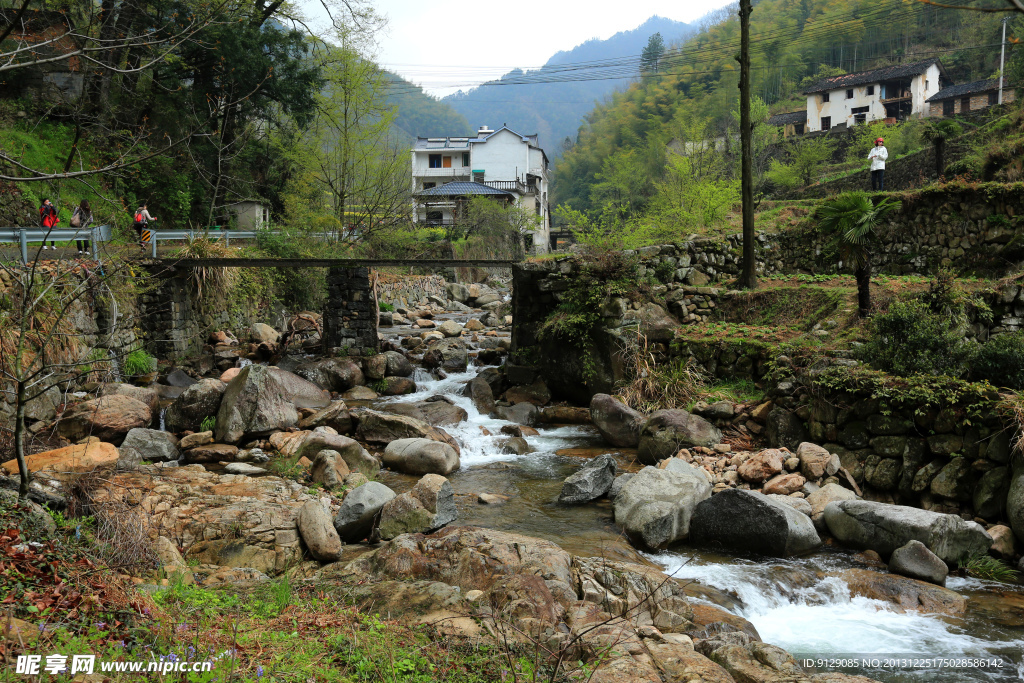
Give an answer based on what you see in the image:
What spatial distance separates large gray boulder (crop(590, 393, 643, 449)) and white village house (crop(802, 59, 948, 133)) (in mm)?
33550

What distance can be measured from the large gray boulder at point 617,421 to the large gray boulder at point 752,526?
11.4 ft

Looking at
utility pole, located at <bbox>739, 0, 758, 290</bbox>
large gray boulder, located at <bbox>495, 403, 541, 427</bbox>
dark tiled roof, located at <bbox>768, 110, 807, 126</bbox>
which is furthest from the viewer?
dark tiled roof, located at <bbox>768, 110, 807, 126</bbox>

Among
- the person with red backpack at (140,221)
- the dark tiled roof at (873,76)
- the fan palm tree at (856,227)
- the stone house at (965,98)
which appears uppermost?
the dark tiled roof at (873,76)

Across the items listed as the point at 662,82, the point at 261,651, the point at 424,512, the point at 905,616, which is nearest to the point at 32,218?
the point at 424,512

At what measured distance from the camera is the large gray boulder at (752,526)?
6.40 metres

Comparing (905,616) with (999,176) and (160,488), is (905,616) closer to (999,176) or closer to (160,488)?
(160,488)

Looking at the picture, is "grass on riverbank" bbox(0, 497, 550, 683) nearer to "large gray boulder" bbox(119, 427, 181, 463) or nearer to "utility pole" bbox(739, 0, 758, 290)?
"large gray boulder" bbox(119, 427, 181, 463)

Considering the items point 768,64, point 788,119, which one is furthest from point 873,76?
point 768,64

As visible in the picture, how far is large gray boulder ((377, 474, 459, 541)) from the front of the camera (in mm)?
6422

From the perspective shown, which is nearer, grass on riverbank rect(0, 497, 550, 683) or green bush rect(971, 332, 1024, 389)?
grass on riverbank rect(0, 497, 550, 683)

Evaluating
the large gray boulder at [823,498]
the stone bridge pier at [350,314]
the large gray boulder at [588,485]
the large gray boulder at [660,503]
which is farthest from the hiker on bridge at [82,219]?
the large gray boulder at [823,498]

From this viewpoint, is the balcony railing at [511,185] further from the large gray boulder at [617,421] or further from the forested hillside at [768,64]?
the large gray boulder at [617,421]

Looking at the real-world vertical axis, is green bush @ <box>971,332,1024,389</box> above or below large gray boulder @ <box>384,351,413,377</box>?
above

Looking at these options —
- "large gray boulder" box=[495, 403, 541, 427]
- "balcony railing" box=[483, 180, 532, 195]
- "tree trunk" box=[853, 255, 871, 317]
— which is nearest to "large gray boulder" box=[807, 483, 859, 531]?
"tree trunk" box=[853, 255, 871, 317]
